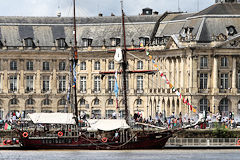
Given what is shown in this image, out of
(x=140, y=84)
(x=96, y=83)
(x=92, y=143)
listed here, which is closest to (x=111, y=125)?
(x=92, y=143)

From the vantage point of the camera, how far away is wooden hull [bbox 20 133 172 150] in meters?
144

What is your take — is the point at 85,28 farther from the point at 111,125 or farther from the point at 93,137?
the point at 111,125

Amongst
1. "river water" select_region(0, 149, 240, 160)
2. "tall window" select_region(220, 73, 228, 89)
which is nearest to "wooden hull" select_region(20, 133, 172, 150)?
"river water" select_region(0, 149, 240, 160)

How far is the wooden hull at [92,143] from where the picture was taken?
144 m

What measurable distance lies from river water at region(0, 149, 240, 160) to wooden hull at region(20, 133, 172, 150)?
1.27 meters

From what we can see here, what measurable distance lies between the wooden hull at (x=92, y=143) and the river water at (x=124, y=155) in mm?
1273

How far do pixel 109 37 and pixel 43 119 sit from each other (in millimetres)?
49019

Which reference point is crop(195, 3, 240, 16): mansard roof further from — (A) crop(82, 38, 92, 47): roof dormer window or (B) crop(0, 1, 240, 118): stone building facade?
(A) crop(82, 38, 92, 47): roof dormer window

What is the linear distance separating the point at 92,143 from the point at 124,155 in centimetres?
710

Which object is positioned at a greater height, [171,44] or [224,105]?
[171,44]

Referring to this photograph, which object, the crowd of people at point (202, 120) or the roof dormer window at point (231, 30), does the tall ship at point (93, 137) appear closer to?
the crowd of people at point (202, 120)

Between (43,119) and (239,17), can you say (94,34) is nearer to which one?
(239,17)

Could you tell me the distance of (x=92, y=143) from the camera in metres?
144

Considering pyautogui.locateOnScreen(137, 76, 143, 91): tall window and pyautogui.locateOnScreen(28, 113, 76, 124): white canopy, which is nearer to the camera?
pyautogui.locateOnScreen(28, 113, 76, 124): white canopy
